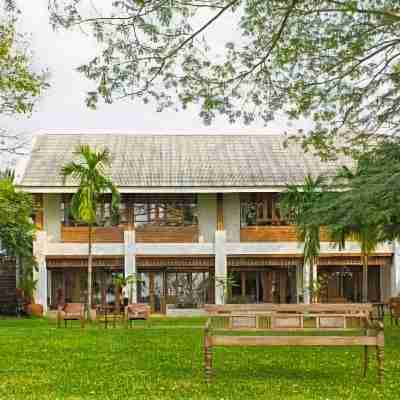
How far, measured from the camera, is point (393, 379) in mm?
11711

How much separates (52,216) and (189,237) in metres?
5.54

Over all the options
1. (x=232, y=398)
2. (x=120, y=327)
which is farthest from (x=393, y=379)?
(x=120, y=327)

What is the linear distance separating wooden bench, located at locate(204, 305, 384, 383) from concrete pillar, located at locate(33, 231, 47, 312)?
73.0 feet

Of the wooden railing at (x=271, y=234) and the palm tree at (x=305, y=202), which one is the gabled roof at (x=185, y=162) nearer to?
the palm tree at (x=305, y=202)

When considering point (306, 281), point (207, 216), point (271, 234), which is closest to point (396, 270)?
point (306, 281)

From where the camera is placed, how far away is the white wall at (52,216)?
37.0 meters

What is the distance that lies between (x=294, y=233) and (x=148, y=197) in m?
5.98

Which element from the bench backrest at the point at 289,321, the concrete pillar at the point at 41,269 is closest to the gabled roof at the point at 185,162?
the concrete pillar at the point at 41,269

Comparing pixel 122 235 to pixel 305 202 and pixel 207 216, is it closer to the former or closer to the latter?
pixel 207 216

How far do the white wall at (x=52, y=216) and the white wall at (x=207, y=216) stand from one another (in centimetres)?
567

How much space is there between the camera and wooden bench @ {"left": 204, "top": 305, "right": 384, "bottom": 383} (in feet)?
36.4

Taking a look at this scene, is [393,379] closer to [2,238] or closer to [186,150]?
[2,238]

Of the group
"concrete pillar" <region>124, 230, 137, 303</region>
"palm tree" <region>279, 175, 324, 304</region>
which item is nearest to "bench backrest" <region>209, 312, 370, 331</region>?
"palm tree" <region>279, 175, 324, 304</region>

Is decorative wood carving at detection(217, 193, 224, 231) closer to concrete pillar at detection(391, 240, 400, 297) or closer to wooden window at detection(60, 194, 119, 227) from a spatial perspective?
wooden window at detection(60, 194, 119, 227)
